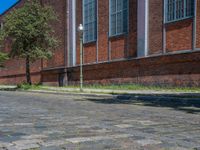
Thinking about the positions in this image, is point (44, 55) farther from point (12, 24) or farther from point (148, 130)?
point (148, 130)

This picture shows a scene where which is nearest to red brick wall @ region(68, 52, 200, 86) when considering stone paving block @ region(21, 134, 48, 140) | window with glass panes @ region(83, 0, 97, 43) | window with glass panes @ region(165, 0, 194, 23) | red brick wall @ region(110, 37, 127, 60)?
red brick wall @ region(110, 37, 127, 60)

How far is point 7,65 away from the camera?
176 feet

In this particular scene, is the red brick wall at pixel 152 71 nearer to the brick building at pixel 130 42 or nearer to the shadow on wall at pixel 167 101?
the brick building at pixel 130 42

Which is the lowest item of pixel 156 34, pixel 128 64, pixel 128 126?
pixel 128 126

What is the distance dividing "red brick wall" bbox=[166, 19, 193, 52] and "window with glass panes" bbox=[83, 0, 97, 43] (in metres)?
9.54

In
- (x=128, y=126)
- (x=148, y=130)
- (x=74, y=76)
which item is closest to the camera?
(x=148, y=130)

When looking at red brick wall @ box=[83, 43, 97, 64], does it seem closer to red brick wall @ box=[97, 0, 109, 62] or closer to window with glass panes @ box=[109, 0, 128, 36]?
red brick wall @ box=[97, 0, 109, 62]

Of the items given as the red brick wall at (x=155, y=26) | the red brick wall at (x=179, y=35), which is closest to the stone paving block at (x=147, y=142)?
the red brick wall at (x=179, y=35)

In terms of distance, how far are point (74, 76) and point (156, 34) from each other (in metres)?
11.2

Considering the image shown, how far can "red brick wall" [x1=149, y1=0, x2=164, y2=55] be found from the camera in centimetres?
2270

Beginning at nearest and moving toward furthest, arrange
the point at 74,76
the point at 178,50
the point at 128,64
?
the point at 178,50 → the point at 128,64 → the point at 74,76

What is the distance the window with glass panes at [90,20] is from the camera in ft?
99.9

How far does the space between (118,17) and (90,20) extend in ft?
14.6

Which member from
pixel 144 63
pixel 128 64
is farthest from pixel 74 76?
pixel 144 63
